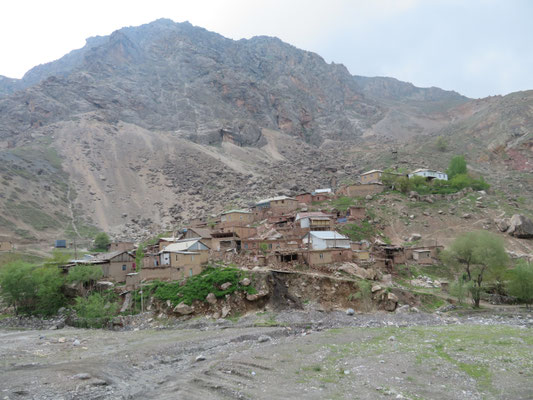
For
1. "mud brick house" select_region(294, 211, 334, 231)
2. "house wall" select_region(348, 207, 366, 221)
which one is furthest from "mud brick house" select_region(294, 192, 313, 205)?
"mud brick house" select_region(294, 211, 334, 231)

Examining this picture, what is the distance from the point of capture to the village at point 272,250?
4159cm

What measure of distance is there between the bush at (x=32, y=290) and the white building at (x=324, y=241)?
97.8ft

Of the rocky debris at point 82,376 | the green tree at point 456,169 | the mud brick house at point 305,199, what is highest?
the green tree at point 456,169

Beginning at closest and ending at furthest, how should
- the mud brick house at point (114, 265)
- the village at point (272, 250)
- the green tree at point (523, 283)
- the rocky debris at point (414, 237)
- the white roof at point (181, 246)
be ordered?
1. the green tree at point (523, 283)
2. the village at point (272, 250)
3. the white roof at point (181, 246)
4. the mud brick house at point (114, 265)
5. the rocky debris at point (414, 237)

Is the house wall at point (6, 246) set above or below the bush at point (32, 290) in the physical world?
above

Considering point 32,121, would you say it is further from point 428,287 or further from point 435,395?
point 435,395

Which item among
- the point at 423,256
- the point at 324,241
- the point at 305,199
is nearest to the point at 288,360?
the point at 324,241

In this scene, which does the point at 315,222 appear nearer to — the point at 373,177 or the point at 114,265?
the point at 114,265

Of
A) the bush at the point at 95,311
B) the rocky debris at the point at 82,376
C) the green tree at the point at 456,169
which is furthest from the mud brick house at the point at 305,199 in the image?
the rocky debris at the point at 82,376

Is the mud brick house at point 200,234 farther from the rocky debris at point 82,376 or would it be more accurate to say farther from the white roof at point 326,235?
the rocky debris at point 82,376

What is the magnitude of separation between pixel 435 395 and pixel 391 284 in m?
25.2

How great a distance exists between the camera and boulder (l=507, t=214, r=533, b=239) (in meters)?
55.8

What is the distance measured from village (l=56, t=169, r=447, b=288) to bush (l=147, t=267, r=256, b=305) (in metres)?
2.09

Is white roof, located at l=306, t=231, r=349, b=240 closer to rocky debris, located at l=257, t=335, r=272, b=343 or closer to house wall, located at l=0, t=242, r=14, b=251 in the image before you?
rocky debris, located at l=257, t=335, r=272, b=343
